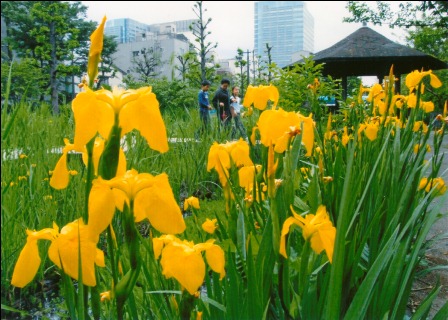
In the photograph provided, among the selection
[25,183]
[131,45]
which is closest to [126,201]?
[25,183]

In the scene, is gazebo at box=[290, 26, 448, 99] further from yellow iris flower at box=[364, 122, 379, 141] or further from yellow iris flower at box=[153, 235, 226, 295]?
yellow iris flower at box=[153, 235, 226, 295]

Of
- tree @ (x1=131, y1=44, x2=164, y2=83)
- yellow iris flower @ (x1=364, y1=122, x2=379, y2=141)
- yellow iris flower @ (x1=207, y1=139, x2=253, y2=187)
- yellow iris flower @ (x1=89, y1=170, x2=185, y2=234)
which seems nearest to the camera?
yellow iris flower @ (x1=89, y1=170, x2=185, y2=234)

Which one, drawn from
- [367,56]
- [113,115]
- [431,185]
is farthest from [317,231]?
[367,56]

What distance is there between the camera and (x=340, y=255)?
0.63m

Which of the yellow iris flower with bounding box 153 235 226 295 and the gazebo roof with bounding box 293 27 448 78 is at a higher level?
the gazebo roof with bounding box 293 27 448 78

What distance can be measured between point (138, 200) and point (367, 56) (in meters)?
11.1

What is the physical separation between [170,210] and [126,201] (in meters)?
0.06

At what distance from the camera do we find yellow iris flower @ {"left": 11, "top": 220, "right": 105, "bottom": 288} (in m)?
0.60

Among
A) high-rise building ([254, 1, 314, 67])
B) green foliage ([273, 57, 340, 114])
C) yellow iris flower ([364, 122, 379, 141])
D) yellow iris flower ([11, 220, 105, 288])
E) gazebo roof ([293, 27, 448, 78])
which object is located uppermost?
high-rise building ([254, 1, 314, 67])

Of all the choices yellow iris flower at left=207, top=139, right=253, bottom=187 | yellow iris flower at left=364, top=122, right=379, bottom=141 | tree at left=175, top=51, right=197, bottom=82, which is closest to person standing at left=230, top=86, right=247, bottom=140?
yellow iris flower at left=364, top=122, right=379, bottom=141

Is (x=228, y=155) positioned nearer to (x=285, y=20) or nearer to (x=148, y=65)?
(x=148, y=65)

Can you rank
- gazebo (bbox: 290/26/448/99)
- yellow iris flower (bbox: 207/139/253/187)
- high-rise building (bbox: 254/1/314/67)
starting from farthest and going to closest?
high-rise building (bbox: 254/1/314/67)
gazebo (bbox: 290/26/448/99)
yellow iris flower (bbox: 207/139/253/187)

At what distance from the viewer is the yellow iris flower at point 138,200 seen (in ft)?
1.82

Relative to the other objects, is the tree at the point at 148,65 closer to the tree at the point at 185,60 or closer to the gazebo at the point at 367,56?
the tree at the point at 185,60
